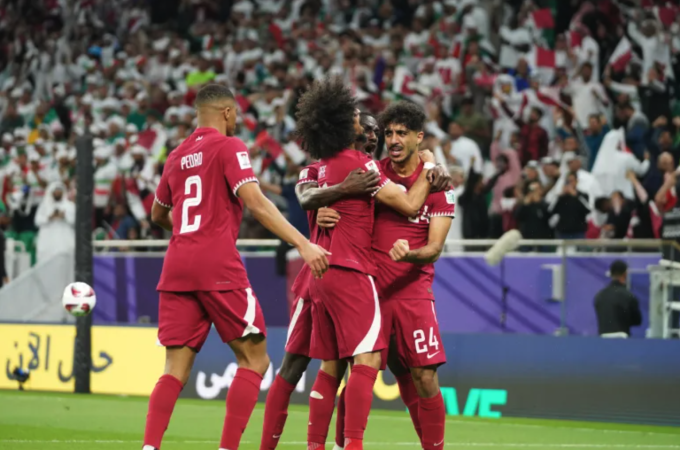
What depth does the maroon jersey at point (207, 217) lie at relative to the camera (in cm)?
657

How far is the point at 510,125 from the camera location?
1717 cm

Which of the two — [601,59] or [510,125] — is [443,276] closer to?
[510,125]

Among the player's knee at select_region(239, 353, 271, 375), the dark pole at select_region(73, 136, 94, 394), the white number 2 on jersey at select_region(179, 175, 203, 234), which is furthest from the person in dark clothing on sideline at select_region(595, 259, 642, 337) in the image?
the white number 2 on jersey at select_region(179, 175, 203, 234)

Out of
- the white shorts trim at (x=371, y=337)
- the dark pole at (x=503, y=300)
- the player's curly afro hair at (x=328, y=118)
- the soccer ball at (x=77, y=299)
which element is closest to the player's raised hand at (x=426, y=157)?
the player's curly afro hair at (x=328, y=118)

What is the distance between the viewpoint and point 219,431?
10.2m

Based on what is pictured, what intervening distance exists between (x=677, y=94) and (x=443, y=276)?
485 cm

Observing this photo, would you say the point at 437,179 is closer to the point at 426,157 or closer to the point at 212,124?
the point at 426,157

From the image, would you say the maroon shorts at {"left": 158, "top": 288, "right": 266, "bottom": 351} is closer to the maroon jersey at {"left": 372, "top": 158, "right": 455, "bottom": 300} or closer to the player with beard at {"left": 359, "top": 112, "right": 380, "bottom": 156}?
the maroon jersey at {"left": 372, "top": 158, "right": 455, "bottom": 300}

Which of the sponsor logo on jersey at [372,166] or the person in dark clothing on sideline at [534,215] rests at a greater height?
the sponsor logo on jersey at [372,166]

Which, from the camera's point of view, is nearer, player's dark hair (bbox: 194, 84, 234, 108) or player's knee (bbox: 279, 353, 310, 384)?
player's dark hair (bbox: 194, 84, 234, 108)

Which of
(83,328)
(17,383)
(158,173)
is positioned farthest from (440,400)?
(158,173)

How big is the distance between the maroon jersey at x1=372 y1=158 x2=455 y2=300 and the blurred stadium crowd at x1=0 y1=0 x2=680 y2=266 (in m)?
4.24

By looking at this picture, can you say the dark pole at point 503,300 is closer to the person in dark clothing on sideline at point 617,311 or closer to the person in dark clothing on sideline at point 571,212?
the person in dark clothing on sideline at point 571,212

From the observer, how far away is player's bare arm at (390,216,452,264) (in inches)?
272
